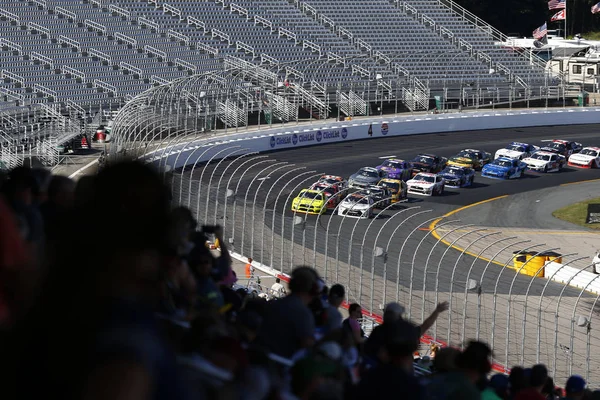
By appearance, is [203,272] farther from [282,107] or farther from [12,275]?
[282,107]

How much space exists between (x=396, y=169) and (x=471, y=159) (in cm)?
630

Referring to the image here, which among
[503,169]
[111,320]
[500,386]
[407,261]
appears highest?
[111,320]

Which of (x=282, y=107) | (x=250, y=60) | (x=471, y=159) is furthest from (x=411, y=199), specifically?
(x=250, y=60)

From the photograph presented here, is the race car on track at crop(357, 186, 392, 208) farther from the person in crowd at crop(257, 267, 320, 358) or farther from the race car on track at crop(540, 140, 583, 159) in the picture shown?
the person in crowd at crop(257, 267, 320, 358)

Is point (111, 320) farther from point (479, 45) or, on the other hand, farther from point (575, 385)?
point (479, 45)

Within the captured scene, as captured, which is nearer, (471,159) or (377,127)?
(471,159)

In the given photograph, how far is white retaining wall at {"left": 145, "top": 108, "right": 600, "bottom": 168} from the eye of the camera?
48.0 metres

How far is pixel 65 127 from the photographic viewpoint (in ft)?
154

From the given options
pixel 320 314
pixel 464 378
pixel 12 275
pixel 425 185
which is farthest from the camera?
pixel 425 185

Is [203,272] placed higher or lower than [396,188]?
higher

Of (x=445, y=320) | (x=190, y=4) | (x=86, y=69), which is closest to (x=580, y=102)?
(x=190, y=4)

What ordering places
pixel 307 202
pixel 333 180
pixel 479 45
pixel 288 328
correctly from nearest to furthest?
pixel 288 328
pixel 307 202
pixel 333 180
pixel 479 45

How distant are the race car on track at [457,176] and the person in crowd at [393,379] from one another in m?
41.5

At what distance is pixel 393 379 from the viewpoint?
5.01 meters
